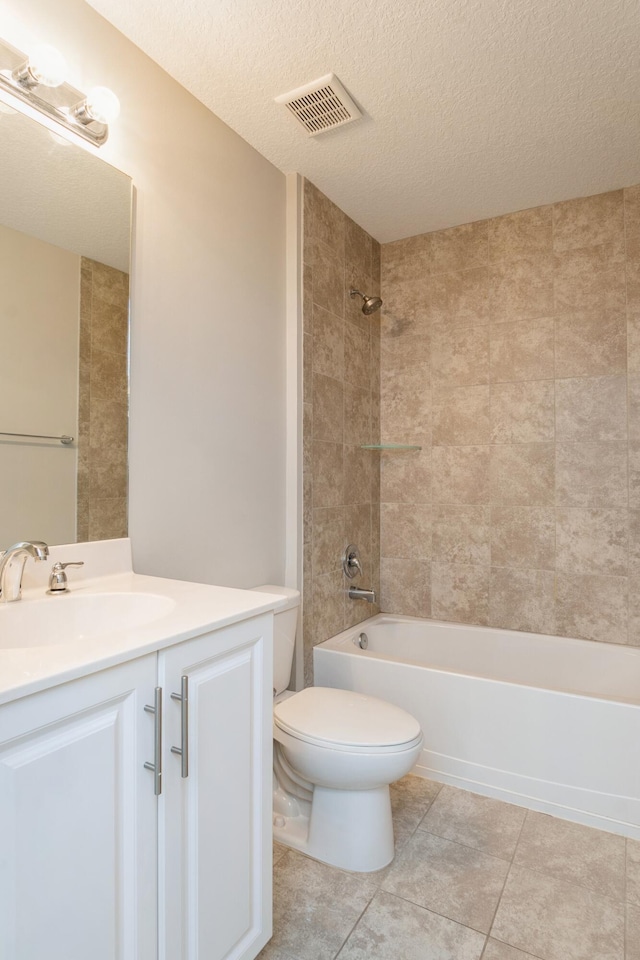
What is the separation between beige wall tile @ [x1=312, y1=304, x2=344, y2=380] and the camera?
2434mm

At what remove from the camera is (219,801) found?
1.06 m

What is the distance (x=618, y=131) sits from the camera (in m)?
2.03

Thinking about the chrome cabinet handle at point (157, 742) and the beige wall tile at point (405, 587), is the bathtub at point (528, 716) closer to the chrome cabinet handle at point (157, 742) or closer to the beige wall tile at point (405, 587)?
the beige wall tile at point (405, 587)

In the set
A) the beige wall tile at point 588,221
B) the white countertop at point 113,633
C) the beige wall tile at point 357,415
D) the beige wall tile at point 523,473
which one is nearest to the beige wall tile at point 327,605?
the beige wall tile at point 357,415

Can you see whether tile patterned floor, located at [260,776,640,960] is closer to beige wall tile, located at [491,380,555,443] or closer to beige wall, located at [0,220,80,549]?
beige wall, located at [0,220,80,549]

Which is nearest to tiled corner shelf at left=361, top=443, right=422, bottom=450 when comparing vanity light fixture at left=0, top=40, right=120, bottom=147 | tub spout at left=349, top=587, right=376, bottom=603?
tub spout at left=349, top=587, right=376, bottom=603

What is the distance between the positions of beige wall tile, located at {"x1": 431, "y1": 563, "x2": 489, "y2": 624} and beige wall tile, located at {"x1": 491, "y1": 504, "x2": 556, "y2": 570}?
127mm

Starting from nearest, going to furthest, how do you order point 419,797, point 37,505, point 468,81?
1. point 37,505
2. point 468,81
3. point 419,797

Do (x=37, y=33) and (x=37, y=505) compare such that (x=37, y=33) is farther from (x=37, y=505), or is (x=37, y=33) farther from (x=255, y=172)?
(x=37, y=505)

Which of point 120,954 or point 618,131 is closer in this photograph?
point 120,954

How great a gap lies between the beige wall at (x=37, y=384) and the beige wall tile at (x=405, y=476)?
1.79 meters

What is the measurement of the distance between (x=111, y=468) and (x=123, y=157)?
3.03 ft

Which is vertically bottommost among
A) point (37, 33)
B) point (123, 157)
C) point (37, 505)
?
point (37, 505)

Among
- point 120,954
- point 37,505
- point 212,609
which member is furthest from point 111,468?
point 120,954
